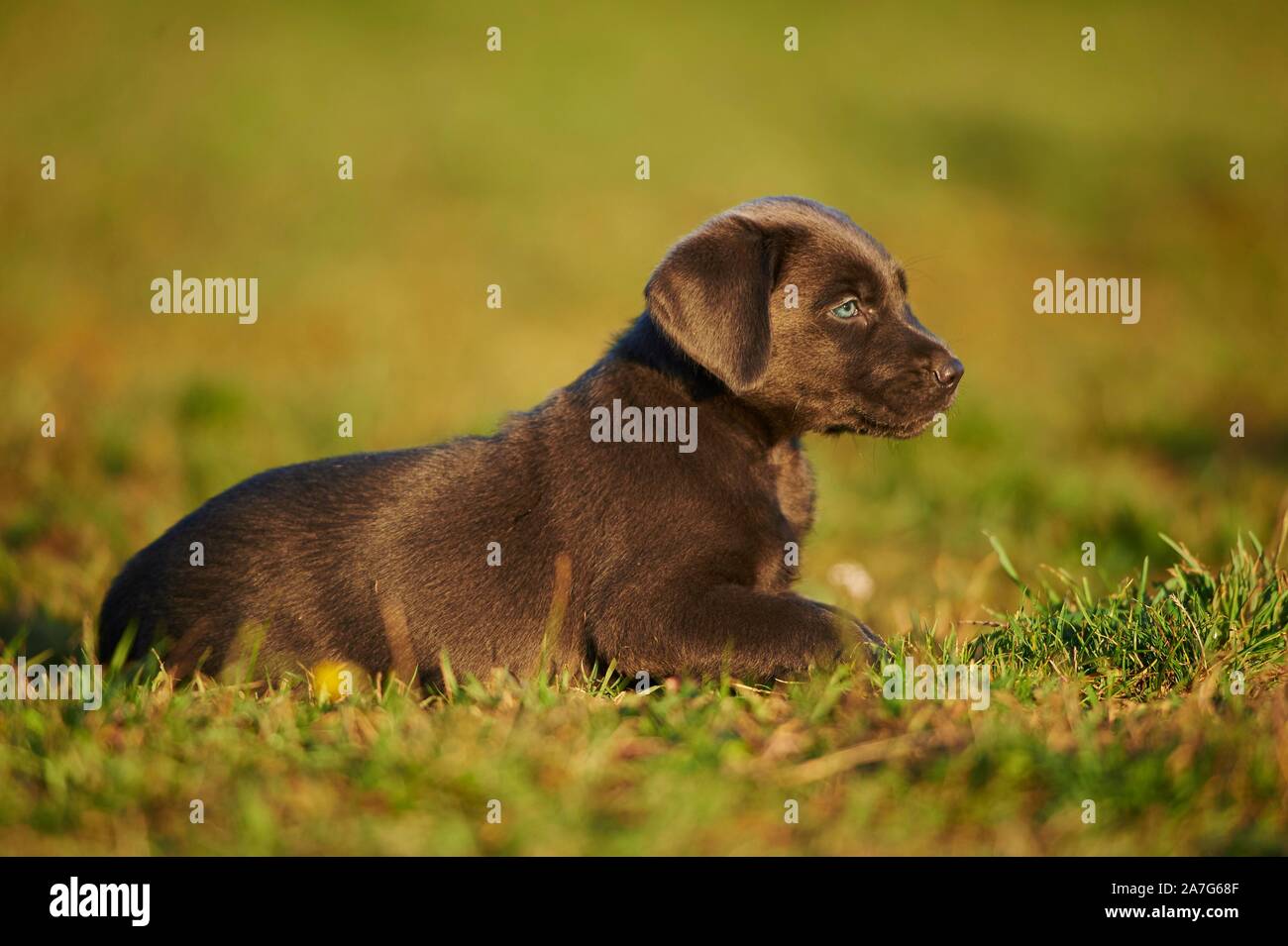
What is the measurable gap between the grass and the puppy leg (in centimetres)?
19

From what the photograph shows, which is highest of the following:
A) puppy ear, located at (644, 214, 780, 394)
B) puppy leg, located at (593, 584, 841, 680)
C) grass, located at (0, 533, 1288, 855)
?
puppy ear, located at (644, 214, 780, 394)

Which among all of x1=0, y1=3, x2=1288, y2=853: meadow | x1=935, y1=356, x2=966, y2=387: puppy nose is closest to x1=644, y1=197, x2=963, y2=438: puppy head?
x1=935, y1=356, x2=966, y2=387: puppy nose

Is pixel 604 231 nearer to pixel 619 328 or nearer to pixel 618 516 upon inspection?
pixel 619 328

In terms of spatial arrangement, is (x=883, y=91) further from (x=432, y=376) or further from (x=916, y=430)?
(x=916, y=430)

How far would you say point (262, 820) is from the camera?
2.80m

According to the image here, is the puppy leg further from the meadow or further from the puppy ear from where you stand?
the puppy ear

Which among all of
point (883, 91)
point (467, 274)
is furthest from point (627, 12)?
point (467, 274)

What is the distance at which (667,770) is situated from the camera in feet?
9.92

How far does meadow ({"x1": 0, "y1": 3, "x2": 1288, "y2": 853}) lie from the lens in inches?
118

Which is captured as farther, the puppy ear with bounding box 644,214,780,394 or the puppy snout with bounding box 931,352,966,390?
→ the puppy snout with bounding box 931,352,966,390

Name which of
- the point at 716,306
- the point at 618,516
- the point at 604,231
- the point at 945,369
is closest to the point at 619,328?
the point at 604,231

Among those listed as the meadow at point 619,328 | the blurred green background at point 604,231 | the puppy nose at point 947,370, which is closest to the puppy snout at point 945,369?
the puppy nose at point 947,370

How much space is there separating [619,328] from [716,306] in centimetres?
705

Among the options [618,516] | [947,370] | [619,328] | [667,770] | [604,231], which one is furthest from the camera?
[604,231]
